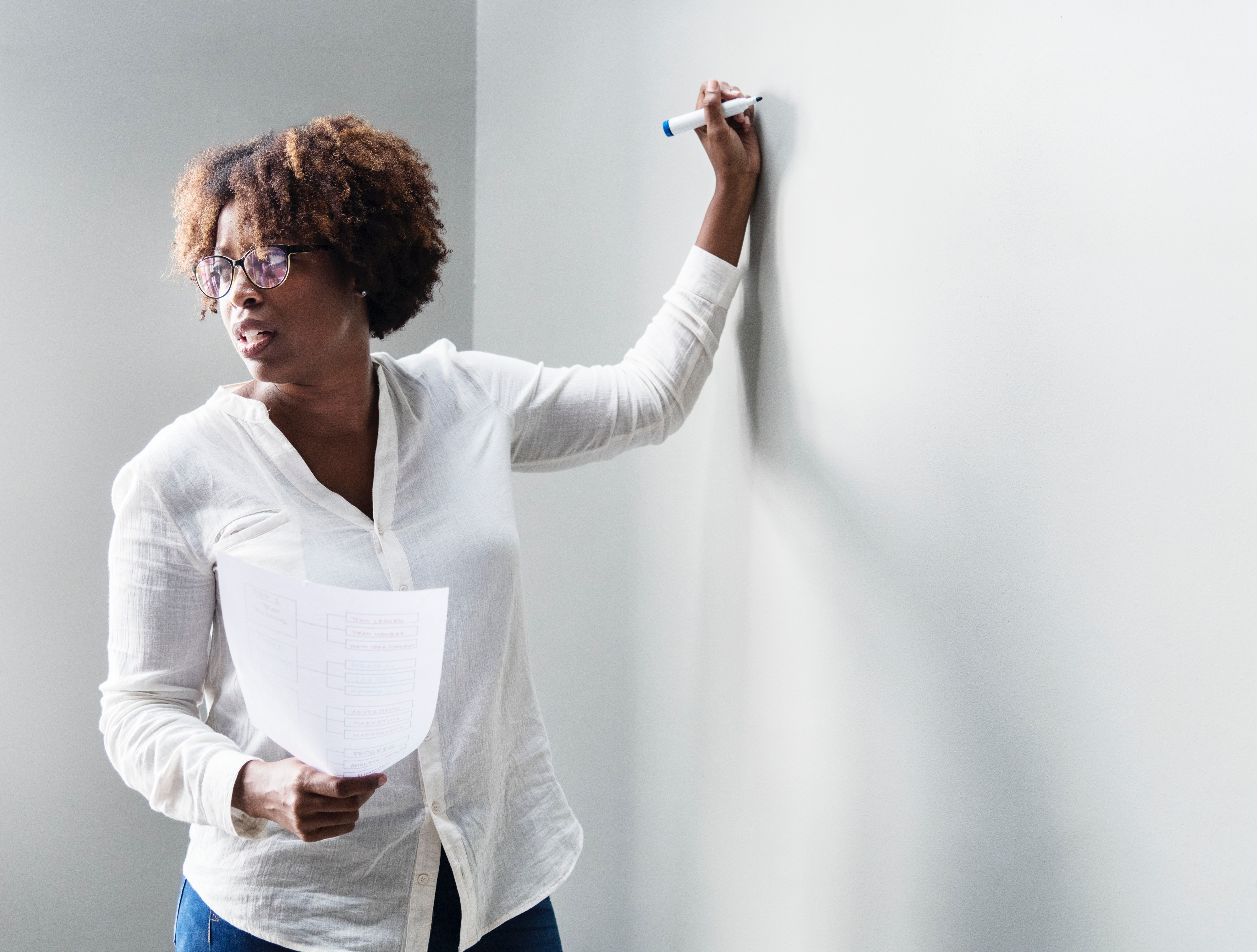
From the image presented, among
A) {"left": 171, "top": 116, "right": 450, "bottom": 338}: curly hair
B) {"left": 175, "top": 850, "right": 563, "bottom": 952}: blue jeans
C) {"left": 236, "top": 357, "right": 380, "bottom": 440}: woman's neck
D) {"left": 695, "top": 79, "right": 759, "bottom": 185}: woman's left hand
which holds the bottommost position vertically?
{"left": 175, "top": 850, "right": 563, "bottom": 952}: blue jeans

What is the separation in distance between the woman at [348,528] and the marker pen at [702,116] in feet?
0.06

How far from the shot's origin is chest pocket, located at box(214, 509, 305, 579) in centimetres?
91

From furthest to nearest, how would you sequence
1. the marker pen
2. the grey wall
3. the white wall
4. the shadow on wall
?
1. the grey wall
2. the marker pen
3. the shadow on wall
4. the white wall

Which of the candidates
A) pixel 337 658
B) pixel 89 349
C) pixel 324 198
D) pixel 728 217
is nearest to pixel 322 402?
pixel 324 198

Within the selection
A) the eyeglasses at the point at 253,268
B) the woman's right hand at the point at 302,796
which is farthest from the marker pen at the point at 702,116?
the woman's right hand at the point at 302,796

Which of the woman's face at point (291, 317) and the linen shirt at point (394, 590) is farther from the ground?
the woman's face at point (291, 317)

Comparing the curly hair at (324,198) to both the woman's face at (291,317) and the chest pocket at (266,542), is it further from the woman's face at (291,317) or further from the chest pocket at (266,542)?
the chest pocket at (266,542)

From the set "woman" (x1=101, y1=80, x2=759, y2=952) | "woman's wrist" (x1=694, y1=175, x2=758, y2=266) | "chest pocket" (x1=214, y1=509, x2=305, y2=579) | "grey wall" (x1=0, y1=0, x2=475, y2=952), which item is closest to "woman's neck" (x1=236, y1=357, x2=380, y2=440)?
"woman" (x1=101, y1=80, x2=759, y2=952)

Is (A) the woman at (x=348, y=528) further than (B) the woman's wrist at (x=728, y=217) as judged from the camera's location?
No

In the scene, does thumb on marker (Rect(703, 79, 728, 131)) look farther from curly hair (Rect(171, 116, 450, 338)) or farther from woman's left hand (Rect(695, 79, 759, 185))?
curly hair (Rect(171, 116, 450, 338))

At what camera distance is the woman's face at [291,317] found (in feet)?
3.10

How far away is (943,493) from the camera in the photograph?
2.78ft

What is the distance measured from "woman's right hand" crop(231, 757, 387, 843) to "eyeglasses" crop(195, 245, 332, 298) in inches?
17.1

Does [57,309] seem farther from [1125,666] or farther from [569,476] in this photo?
[1125,666]
